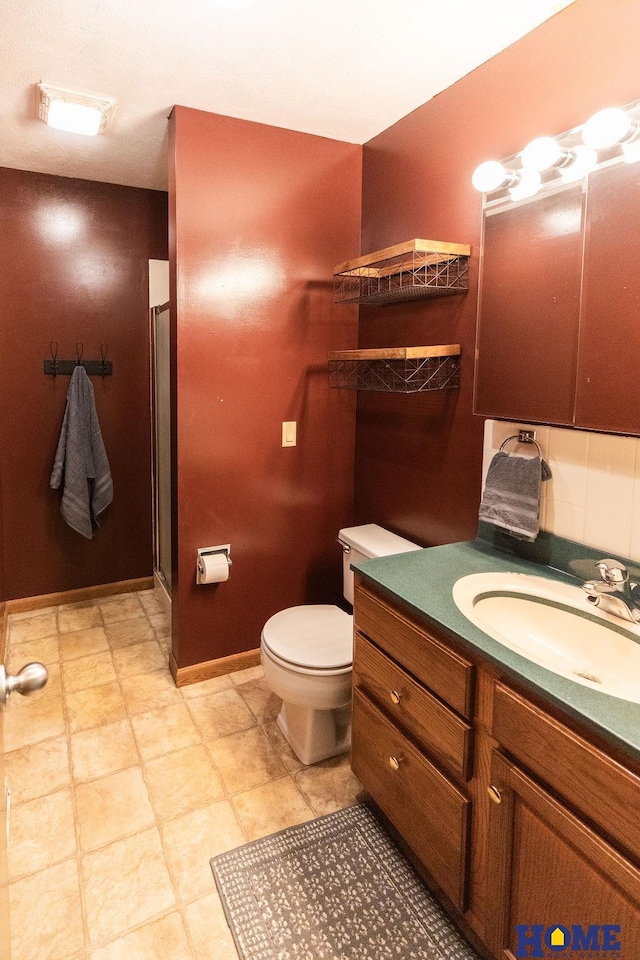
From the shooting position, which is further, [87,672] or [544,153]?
[87,672]

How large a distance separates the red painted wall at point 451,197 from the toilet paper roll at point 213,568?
2.39 ft

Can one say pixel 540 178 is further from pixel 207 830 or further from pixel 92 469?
pixel 92 469

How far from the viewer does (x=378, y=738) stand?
5.42ft

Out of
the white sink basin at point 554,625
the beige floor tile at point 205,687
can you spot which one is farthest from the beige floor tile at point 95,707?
the white sink basin at point 554,625

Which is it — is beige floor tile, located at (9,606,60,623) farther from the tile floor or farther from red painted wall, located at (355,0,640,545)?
red painted wall, located at (355,0,640,545)

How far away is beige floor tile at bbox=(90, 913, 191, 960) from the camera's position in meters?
1.38

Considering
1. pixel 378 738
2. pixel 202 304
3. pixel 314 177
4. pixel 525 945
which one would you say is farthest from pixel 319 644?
pixel 314 177

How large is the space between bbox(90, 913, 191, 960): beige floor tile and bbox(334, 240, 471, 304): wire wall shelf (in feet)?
6.78

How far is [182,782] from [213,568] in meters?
0.83

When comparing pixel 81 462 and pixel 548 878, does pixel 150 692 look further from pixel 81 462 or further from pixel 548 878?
pixel 548 878

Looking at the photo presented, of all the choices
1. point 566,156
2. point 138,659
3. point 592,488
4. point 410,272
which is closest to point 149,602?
point 138,659

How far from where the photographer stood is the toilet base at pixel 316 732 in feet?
6.63

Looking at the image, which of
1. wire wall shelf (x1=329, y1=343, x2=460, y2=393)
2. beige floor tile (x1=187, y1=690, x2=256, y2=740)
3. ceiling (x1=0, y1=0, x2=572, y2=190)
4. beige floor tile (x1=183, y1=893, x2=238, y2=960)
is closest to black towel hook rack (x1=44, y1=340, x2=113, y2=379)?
ceiling (x1=0, y1=0, x2=572, y2=190)

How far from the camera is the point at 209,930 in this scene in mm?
1448
